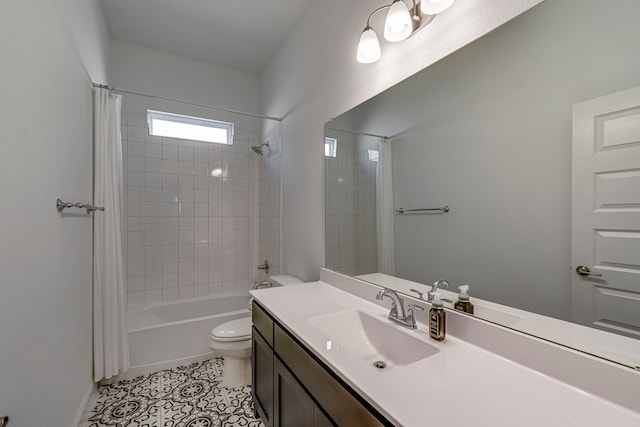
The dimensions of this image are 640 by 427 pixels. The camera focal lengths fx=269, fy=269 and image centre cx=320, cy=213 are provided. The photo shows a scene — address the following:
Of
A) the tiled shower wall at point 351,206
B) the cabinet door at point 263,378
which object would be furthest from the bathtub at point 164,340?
the tiled shower wall at point 351,206

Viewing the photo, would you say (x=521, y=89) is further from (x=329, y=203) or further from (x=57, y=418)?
(x=57, y=418)

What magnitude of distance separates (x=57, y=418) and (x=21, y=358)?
0.56m

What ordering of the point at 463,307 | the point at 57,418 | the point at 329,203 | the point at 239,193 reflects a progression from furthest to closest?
the point at 239,193
the point at 329,203
the point at 57,418
the point at 463,307

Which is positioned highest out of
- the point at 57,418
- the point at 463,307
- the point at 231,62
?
the point at 231,62

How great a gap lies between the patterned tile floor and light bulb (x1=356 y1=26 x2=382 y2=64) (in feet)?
6.96

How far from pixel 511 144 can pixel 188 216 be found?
2920mm

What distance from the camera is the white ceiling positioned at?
2111mm

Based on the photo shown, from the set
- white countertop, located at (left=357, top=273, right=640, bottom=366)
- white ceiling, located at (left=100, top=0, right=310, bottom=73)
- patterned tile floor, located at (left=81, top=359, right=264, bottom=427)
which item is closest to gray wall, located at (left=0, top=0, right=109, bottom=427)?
patterned tile floor, located at (left=81, top=359, right=264, bottom=427)

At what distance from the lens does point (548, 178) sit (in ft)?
2.58

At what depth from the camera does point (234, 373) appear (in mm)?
1952

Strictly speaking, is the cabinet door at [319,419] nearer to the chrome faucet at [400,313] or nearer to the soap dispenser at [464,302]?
the chrome faucet at [400,313]

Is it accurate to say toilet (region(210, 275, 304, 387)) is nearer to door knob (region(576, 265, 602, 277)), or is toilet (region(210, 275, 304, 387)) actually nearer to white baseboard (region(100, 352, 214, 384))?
white baseboard (region(100, 352, 214, 384))

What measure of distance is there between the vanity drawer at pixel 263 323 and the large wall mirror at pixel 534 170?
23.6 inches

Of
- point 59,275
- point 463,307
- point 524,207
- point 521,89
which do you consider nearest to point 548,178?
point 524,207
